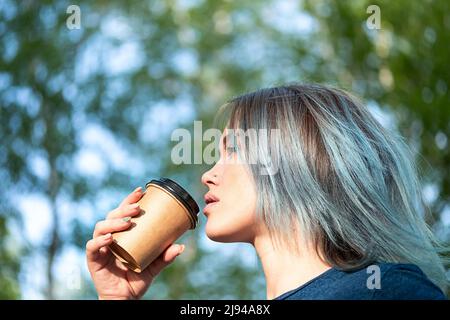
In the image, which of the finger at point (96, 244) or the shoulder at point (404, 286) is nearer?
the shoulder at point (404, 286)

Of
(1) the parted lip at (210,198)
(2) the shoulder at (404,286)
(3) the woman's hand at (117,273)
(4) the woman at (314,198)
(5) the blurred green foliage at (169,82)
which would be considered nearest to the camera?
(2) the shoulder at (404,286)

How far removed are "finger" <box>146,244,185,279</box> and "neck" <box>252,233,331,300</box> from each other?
30 cm

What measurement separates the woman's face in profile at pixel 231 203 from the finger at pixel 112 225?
196mm

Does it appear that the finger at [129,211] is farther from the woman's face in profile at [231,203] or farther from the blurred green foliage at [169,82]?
the blurred green foliage at [169,82]

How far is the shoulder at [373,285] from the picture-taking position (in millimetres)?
1455

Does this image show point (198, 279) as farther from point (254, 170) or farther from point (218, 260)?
point (254, 170)

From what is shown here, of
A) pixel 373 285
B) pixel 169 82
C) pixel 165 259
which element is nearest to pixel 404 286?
pixel 373 285

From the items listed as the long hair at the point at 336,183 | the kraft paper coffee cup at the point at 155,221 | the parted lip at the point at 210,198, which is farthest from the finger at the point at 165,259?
the long hair at the point at 336,183

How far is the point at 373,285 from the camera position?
1467mm

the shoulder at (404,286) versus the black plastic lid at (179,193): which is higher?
the black plastic lid at (179,193)

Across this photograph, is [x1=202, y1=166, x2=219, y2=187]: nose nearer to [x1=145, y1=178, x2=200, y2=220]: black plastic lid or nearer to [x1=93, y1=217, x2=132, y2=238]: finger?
[x1=145, y1=178, x2=200, y2=220]: black plastic lid

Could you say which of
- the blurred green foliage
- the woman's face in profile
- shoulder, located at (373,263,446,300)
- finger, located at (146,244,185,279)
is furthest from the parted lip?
the blurred green foliage

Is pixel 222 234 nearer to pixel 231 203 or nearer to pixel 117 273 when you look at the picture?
pixel 231 203
